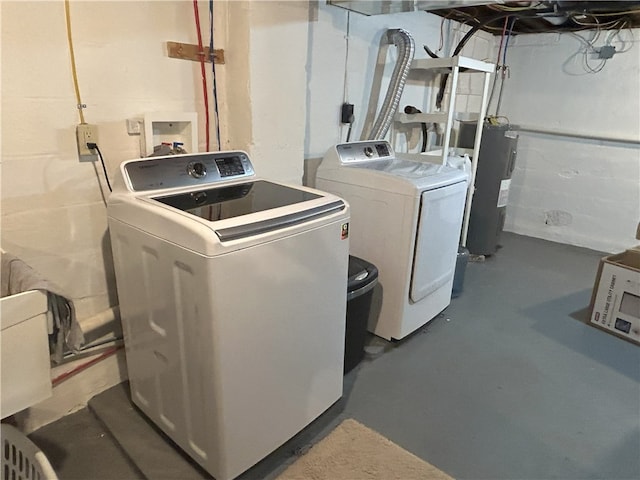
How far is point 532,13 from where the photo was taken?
10.8 feet

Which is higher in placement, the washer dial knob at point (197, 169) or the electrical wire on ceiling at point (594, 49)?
the electrical wire on ceiling at point (594, 49)

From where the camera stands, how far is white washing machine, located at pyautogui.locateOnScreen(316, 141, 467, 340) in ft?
7.19

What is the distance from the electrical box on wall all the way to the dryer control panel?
0.81 m

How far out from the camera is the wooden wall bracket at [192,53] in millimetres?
1882

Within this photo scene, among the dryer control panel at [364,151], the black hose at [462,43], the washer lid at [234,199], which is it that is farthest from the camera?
the black hose at [462,43]

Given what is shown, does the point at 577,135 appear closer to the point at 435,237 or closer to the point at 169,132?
the point at 435,237

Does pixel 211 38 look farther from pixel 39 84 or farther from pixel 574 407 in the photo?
pixel 574 407

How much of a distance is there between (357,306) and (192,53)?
1.35 metres

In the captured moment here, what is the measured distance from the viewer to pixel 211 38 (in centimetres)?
199

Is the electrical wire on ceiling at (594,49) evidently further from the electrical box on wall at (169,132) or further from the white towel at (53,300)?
the white towel at (53,300)

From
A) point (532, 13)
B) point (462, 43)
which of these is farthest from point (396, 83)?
point (532, 13)

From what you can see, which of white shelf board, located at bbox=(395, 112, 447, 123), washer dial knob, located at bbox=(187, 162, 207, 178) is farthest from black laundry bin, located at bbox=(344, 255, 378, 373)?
white shelf board, located at bbox=(395, 112, 447, 123)

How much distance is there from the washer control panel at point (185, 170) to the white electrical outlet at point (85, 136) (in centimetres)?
24

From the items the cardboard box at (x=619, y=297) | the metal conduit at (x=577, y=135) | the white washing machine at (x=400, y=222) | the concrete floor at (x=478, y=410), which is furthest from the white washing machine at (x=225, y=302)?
the metal conduit at (x=577, y=135)
